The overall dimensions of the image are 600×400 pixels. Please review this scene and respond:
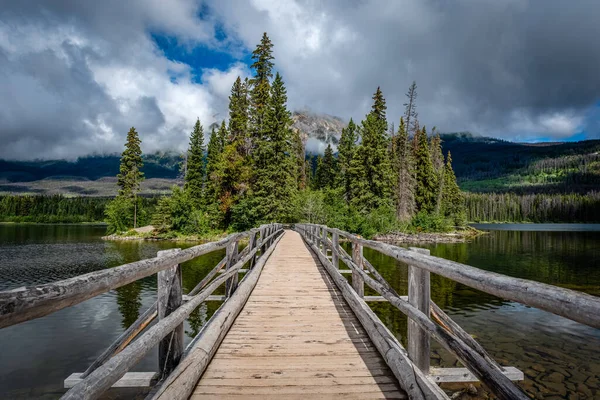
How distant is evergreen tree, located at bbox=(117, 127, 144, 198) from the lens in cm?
5144

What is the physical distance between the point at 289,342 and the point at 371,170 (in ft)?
127

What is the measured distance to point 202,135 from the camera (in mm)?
54969

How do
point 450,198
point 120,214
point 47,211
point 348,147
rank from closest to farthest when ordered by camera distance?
point 120,214 → point 348,147 → point 450,198 → point 47,211

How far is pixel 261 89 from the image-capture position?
1481 inches

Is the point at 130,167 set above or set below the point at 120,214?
above

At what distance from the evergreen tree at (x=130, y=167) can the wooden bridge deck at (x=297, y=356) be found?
52.1m

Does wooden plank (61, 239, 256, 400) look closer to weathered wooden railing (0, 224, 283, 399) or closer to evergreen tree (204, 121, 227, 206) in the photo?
weathered wooden railing (0, 224, 283, 399)

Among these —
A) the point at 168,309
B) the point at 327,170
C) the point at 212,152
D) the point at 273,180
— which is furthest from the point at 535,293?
the point at 327,170

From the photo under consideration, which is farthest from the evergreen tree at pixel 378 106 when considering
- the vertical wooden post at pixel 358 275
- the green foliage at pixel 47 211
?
the green foliage at pixel 47 211

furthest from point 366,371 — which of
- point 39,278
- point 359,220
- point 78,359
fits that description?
point 359,220

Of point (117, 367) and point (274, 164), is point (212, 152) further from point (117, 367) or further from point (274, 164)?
point (117, 367)

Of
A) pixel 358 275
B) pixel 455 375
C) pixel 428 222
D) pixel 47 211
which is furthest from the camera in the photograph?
pixel 47 211

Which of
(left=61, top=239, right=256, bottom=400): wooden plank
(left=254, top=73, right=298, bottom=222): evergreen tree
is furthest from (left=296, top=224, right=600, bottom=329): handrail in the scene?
(left=254, top=73, right=298, bottom=222): evergreen tree

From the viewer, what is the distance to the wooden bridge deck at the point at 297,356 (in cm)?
309
